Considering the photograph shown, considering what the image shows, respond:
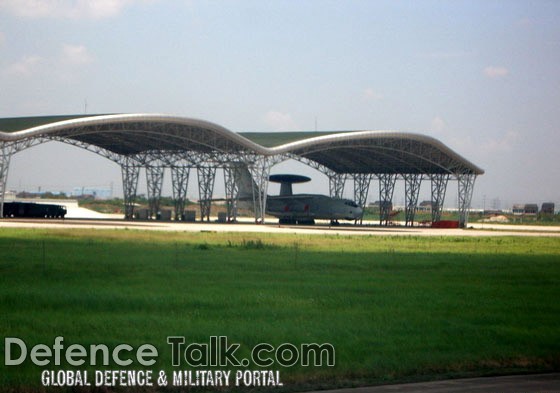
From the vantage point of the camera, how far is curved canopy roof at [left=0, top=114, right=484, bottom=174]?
70000 millimetres

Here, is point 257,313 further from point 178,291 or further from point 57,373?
point 57,373

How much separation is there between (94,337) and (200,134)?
64358mm

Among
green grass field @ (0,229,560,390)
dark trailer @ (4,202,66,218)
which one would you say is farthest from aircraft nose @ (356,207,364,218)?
green grass field @ (0,229,560,390)

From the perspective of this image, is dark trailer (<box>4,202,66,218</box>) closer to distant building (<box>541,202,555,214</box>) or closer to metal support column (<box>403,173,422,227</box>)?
metal support column (<box>403,173,422,227</box>)

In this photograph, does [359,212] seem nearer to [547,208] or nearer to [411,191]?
[411,191]

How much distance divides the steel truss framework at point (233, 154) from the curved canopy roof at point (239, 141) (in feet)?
0.31

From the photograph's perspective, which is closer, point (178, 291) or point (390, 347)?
point (390, 347)

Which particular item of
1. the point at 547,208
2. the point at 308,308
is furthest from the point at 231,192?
the point at 547,208

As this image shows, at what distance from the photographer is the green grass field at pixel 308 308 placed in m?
14.6

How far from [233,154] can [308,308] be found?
209ft

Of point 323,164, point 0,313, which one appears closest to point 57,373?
point 0,313

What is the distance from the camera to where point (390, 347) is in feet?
50.6

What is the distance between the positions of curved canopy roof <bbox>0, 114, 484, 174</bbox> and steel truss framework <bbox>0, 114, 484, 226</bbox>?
0.10m

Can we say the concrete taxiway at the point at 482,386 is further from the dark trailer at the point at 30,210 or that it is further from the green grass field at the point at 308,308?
the dark trailer at the point at 30,210
